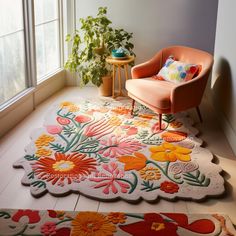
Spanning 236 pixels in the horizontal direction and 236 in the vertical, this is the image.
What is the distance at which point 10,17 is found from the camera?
4.44 metres

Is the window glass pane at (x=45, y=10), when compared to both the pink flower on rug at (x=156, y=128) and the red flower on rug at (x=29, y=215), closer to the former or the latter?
the pink flower on rug at (x=156, y=128)

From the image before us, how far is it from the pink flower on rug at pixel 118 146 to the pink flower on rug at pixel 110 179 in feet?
0.82

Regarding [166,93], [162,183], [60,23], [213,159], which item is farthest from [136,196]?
[60,23]

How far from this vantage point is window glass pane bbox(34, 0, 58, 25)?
5145 mm

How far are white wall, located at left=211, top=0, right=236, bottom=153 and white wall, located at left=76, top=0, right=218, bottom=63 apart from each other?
666mm

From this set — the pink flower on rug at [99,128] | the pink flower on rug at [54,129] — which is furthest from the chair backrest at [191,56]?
the pink flower on rug at [54,129]

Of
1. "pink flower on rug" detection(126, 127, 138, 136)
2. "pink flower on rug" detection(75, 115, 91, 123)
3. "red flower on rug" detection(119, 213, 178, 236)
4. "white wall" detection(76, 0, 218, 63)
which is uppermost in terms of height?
"white wall" detection(76, 0, 218, 63)

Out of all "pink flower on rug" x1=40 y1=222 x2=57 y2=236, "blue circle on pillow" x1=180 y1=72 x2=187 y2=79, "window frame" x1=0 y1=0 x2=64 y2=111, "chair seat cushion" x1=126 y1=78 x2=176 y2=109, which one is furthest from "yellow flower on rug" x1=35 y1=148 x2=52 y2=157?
A: "blue circle on pillow" x1=180 y1=72 x2=187 y2=79

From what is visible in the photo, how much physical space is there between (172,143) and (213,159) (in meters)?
0.47

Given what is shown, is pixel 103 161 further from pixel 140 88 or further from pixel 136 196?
pixel 140 88

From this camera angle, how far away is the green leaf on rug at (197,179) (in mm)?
3349

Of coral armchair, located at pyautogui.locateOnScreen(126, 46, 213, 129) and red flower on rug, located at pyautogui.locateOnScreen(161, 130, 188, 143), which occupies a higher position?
coral armchair, located at pyautogui.locateOnScreen(126, 46, 213, 129)

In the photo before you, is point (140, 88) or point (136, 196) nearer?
point (136, 196)

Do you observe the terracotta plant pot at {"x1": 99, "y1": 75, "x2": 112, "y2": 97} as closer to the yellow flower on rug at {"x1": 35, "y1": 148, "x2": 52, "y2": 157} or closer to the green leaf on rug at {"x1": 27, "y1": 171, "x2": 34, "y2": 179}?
the yellow flower on rug at {"x1": 35, "y1": 148, "x2": 52, "y2": 157}
